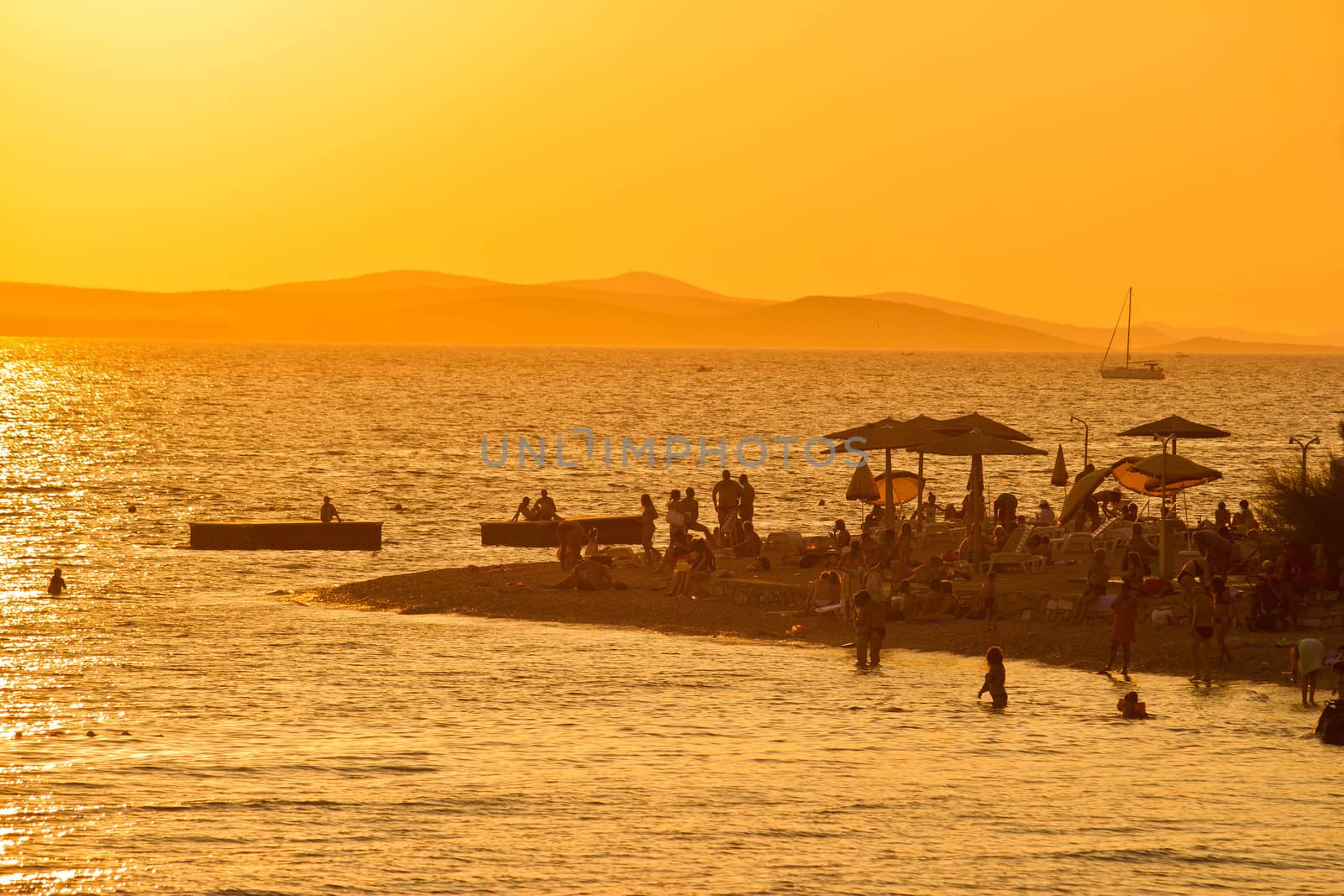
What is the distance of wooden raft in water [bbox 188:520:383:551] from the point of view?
137ft

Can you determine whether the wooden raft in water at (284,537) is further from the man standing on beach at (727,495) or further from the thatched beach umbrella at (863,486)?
the thatched beach umbrella at (863,486)

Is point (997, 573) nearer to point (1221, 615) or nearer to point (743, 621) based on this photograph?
point (743, 621)

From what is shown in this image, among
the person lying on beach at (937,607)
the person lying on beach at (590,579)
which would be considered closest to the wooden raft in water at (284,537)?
the person lying on beach at (590,579)

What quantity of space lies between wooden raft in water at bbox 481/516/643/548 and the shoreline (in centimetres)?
643

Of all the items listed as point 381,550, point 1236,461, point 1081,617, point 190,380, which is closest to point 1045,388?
point 190,380

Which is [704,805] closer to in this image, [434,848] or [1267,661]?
[434,848]

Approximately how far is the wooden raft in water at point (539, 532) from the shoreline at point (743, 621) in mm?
6429

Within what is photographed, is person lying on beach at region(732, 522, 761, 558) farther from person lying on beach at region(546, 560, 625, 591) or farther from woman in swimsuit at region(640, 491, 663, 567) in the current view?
person lying on beach at region(546, 560, 625, 591)

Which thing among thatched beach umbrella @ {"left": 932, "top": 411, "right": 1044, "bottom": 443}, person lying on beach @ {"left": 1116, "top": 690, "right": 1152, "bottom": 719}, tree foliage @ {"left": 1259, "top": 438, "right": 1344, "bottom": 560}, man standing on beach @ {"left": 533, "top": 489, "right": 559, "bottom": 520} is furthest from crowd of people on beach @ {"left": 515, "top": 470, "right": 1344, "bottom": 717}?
man standing on beach @ {"left": 533, "top": 489, "right": 559, "bottom": 520}

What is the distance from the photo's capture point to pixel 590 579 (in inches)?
1185

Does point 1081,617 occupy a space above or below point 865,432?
below

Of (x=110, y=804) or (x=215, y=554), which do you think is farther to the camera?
(x=215, y=554)

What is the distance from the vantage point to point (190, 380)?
184250 mm

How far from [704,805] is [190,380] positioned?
6939 inches
